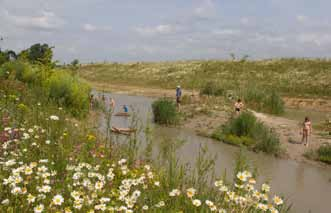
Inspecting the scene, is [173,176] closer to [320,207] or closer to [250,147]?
[320,207]

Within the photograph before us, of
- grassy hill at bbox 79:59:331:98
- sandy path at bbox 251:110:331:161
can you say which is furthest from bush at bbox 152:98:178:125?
grassy hill at bbox 79:59:331:98

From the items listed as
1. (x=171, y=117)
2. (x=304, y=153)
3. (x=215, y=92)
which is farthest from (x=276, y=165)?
(x=215, y=92)

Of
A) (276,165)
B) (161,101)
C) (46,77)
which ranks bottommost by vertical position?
(276,165)

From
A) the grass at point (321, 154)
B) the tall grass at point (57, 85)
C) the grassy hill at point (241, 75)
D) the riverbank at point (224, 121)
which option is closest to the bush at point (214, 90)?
the grassy hill at point (241, 75)

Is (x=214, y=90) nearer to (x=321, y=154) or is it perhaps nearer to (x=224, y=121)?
→ (x=224, y=121)

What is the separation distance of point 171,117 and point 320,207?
12865mm

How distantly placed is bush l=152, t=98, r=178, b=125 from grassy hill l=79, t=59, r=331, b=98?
1596cm

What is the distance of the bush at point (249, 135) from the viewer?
15758mm

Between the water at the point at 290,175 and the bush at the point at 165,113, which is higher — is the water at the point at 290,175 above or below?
below

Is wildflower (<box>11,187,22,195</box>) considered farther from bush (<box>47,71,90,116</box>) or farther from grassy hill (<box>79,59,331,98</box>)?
grassy hill (<box>79,59,331,98</box>)

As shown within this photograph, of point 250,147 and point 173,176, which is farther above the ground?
point 173,176

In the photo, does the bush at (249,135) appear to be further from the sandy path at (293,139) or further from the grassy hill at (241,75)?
the grassy hill at (241,75)

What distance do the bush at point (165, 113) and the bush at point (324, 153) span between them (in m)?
8.95

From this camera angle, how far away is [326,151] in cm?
1509
